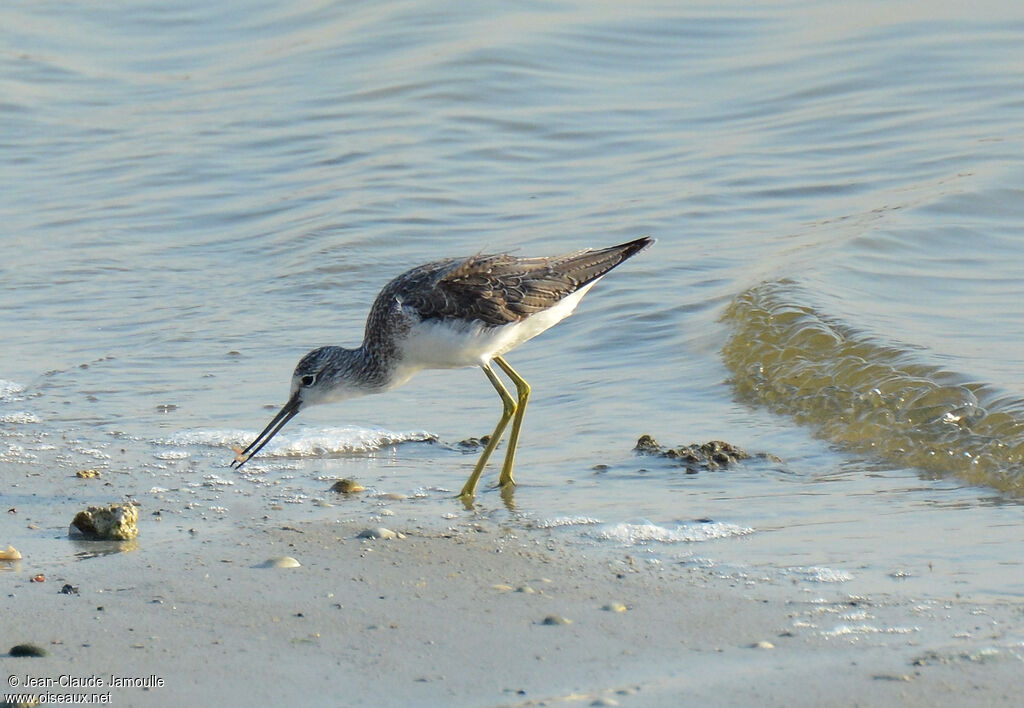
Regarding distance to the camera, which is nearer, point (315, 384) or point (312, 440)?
point (315, 384)

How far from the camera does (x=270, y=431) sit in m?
6.45

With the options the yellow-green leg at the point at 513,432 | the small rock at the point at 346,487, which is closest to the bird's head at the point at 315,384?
the small rock at the point at 346,487

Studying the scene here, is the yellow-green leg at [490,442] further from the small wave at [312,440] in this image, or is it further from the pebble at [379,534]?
the pebble at [379,534]

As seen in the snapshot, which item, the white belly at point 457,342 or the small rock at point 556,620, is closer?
the small rock at point 556,620

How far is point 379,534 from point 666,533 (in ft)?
3.45

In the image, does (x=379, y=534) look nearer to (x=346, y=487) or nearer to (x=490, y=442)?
(x=346, y=487)

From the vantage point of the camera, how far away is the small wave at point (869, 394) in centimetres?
627

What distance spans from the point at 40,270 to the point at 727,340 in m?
5.07

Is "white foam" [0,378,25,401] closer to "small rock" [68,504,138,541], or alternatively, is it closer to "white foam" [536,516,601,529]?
"small rock" [68,504,138,541]

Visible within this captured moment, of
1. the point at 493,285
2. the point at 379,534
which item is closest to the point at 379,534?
the point at 379,534

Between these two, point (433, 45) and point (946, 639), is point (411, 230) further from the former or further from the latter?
point (946, 639)

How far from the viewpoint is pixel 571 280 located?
660 centimetres

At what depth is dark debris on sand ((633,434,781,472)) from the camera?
619 cm

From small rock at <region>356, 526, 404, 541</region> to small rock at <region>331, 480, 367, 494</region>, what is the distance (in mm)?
642
